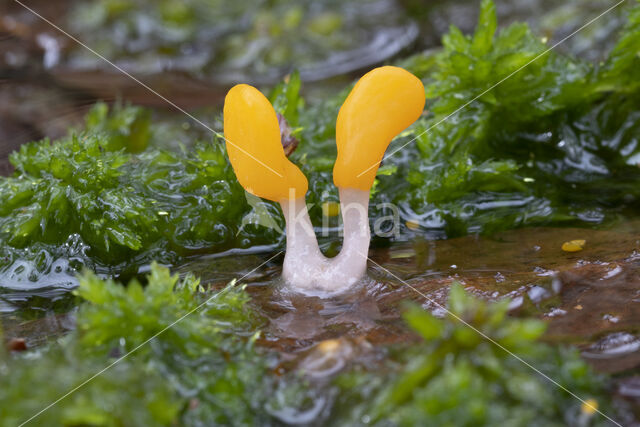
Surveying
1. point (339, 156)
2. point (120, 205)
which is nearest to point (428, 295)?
point (339, 156)

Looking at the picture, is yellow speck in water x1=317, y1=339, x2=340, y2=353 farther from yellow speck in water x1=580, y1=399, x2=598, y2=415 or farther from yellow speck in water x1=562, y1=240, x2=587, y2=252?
yellow speck in water x1=562, y1=240, x2=587, y2=252

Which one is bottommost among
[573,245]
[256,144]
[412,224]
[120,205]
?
[573,245]

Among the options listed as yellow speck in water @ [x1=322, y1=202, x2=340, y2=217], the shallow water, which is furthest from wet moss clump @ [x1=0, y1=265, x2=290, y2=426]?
yellow speck in water @ [x1=322, y1=202, x2=340, y2=217]

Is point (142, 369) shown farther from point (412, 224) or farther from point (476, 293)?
point (412, 224)

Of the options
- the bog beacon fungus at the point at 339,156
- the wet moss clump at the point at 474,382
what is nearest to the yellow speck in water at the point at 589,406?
the wet moss clump at the point at 474,382

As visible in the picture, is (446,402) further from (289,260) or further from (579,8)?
(579,8)

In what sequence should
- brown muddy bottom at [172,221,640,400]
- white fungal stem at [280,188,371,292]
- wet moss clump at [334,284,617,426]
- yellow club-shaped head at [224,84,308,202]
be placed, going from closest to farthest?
wet moss clump at [334,284,617,426]
brown muddy bottom at [172,221,640,400]
yellow club-shaped head at [224,84,308,202]
white fungal stem at [280,188,371,292]
